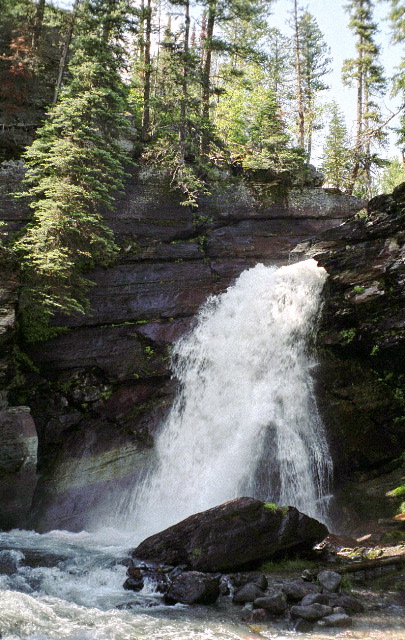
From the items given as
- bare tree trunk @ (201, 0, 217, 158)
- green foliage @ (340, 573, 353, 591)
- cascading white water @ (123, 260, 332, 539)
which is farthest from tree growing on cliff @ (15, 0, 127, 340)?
green foliage @ (340, 573, 353, 591)

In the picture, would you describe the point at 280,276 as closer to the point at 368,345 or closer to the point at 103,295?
the point at 368,345

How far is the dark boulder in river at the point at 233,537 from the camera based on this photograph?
8609 mm

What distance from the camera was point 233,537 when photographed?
346 inches

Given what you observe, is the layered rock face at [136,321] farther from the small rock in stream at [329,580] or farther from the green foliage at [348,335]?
the small rock in stream at [329,580]

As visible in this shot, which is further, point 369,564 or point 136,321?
point 136,321

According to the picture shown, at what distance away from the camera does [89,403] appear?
13.7m

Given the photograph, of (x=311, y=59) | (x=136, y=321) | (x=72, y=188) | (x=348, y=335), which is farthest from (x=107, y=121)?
(x=311, y=59)

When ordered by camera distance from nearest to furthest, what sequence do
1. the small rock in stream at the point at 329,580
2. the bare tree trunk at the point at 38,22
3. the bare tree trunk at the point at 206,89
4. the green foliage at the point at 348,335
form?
the small rock in stream at the point at 329,580, the green foliage at the point at 348,335, the bare tree trunk at the point at 206,89, the bare tree trunk at the point at 38,22

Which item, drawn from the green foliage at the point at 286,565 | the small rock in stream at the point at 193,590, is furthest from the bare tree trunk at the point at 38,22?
the green foliage at the point at 286,565

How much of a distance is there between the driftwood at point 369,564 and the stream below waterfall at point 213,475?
1.19 meters

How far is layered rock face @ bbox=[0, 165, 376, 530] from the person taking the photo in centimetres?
1282

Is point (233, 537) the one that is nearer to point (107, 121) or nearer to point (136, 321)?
point (136, 321)

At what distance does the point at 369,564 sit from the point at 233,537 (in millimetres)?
2472

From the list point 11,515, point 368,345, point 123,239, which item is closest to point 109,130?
point 123,239
